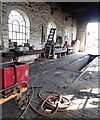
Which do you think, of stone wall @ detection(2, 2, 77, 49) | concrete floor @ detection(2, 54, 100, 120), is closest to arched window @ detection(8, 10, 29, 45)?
stone wall @ detection(2, 2, 77, 49)

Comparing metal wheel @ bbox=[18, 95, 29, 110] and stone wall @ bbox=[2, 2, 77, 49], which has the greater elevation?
stone wall @ bbox=[2, 2, 77, 49]

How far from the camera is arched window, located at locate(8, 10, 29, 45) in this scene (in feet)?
20.1

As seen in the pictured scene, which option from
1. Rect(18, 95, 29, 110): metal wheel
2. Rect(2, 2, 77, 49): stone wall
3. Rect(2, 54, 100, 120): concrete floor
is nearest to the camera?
Rect(2, 54, 100, 120): concrete floor

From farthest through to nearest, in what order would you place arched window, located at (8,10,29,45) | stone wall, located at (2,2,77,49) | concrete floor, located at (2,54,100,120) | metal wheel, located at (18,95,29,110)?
arched window, located at (8,10,29,45), stone wall, located at (2,2,77,49), metal wheel, located at (18,95,29,110), concrete floor, located at (2,54,100,120)

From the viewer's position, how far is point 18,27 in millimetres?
6605

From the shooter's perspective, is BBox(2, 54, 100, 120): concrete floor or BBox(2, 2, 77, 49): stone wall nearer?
BBox(2, 54, 100, 120): concrete floor

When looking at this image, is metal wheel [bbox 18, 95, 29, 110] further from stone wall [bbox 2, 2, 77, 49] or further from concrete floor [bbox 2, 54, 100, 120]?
stone wall [bbox 2, 2, 77, 49]

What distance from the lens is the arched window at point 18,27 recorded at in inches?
242

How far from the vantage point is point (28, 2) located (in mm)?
6691

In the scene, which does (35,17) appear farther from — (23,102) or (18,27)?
(23,102)

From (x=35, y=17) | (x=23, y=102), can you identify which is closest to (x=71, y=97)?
(x=23, y=102)

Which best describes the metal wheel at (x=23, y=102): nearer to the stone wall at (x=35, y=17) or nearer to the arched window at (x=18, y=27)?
the stone wall at (x=35, y=17)

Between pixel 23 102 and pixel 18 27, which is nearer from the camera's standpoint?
pixel 23 102

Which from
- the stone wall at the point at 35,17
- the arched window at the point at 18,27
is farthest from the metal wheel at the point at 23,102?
the arched window at the point at 18,27
